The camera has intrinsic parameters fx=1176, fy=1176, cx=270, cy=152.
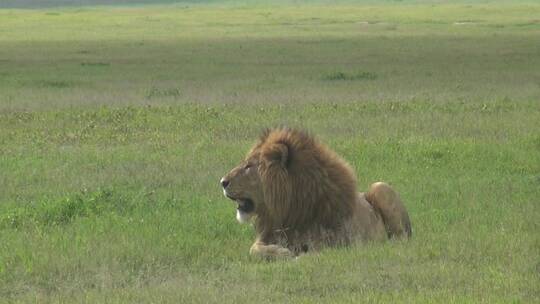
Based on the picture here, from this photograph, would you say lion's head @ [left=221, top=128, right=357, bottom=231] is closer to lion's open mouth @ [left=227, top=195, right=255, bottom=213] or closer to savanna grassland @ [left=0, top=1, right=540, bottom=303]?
lion's open mouth @ [left=227, top=195, right=255, bottom=213]

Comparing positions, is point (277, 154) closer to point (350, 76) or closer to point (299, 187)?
point (299, 187)

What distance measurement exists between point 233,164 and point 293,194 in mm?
5046

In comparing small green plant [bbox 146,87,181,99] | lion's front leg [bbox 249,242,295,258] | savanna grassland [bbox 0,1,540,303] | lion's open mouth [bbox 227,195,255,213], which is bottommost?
small green plant [bbox 146,87,181,99]

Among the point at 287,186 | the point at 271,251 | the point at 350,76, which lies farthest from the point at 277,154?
the point at 350,76

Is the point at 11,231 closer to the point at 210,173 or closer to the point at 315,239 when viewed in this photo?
the point at 315,239

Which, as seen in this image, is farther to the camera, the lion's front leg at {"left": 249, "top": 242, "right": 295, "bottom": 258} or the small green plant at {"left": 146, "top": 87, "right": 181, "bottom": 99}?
the small green plant at {"left": 146, "top": 87, "right": 181, "bottom": 99}

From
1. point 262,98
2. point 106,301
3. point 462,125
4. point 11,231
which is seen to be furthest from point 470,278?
point 262,98

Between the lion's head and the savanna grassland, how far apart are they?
36 centimetres

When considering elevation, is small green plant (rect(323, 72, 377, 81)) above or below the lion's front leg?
below

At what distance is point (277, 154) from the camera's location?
860cm

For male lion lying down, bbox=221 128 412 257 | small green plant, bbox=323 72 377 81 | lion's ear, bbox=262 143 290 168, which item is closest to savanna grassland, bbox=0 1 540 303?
small green plant, bbox=323 72 377 81

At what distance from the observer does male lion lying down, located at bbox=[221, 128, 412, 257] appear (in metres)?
8.61

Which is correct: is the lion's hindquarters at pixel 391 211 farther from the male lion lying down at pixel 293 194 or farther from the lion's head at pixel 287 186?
the lion's head at pixel 287 186

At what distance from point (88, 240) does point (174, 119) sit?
8676 millimetres
